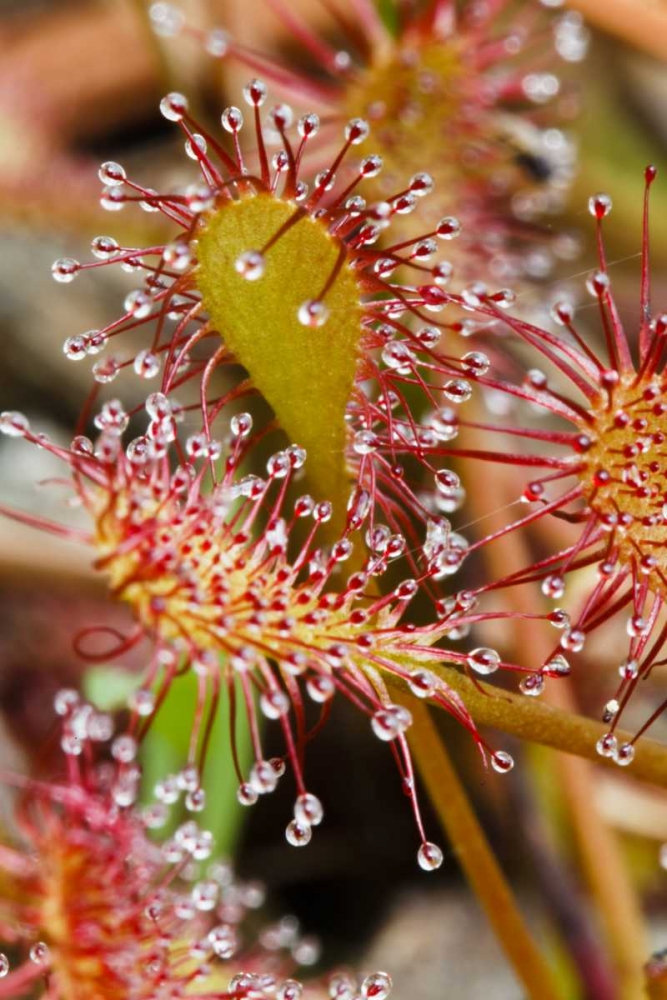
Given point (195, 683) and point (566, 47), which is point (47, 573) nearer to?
point (195, 683)

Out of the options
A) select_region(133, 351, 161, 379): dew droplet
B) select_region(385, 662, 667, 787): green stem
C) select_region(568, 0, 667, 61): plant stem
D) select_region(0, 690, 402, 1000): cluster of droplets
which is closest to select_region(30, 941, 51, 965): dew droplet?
select_region(0, 690, 402, 1000): cluster of droplets

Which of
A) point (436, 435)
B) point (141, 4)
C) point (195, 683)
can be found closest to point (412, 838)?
point (195, 683)

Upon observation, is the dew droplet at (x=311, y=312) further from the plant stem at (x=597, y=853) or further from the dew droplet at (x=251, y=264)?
the plant stem at (x=597, y=853)

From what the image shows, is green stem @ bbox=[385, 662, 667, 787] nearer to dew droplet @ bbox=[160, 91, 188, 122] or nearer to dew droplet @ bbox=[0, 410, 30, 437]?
dew droplet @ bbox=[0, 410, 30, 437]

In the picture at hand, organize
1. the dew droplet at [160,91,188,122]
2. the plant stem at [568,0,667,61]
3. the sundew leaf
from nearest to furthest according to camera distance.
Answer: the dew droplet at [160,91,188,122] → the sundew leaf → the plant stem at [568,0,667,61]

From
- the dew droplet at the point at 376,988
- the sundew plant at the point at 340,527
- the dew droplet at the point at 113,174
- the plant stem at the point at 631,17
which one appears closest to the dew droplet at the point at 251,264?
the sundew plant at the point at 340,527

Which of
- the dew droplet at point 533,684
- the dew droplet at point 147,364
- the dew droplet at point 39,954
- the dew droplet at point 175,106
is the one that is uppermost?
the dew droplet at point 175,106
